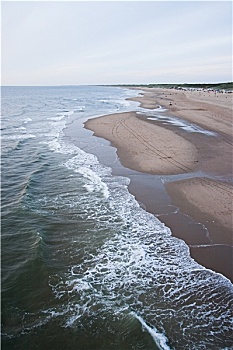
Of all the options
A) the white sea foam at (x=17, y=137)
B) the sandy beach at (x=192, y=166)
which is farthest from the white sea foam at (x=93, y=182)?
the white sea foam at (x=17, y=137)

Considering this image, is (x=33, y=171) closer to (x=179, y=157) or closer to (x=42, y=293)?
(x=179, y=157)

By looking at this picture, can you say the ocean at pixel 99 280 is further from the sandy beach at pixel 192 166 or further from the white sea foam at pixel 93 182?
the sandy beach at pixel 192 166

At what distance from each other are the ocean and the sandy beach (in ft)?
2.38

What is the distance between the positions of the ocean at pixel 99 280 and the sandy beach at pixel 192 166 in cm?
73

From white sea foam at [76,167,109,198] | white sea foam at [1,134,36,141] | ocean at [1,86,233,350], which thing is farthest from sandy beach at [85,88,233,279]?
white sea foam at [1,134,36,141]

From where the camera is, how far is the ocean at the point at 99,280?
5.74 m

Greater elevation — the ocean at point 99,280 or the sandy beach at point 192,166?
the sandy beach at point 192,166

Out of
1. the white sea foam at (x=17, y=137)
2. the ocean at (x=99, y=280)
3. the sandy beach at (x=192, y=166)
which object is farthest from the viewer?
the white sea foam at (x=17, y=137)

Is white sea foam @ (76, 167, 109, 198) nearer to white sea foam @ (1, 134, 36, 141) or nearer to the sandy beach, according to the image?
the sandy beach

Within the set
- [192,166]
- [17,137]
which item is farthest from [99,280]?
[17,137]

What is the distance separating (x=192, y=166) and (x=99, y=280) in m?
10.0

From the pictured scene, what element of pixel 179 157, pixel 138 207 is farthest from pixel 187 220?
pixel 179 157

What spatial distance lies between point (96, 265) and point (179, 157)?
1092cm

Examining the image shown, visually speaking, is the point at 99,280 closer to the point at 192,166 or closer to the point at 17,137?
the point at 192,166
